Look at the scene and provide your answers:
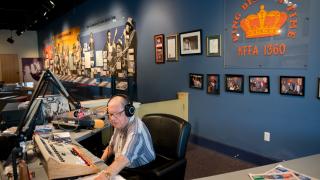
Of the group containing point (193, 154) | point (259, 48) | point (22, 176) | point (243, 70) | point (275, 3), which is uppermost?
point (275, 3)

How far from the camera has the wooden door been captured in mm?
12977

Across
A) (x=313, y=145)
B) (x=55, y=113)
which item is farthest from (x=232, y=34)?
(x=55, y=113)

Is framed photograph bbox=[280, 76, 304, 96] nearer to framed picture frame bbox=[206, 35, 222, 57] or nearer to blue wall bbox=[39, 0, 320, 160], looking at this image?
blue wall bbox=[39, 0, 320, 160]

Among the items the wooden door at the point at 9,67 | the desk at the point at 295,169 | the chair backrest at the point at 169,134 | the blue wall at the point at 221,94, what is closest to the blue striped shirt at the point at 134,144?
the chair backrest at the point at 169,134

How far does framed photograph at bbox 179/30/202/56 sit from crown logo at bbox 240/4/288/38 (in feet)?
2.78

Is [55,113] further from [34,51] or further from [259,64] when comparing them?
[34,51]

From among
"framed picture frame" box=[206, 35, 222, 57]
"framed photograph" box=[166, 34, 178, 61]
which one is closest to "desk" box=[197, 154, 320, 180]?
"framed picture frame" box=[206, 35, 222, 57]

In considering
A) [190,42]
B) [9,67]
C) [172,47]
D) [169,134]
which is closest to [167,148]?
[169,134]

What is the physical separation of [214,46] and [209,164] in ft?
5.49

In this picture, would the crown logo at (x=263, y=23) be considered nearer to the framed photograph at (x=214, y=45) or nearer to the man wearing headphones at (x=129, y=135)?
the framed photograph at (x=214, y=45)

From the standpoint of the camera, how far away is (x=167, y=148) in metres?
2.26

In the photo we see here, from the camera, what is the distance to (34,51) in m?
13.8

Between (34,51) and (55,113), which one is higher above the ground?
(34,51)

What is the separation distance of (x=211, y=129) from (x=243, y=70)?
43.0 inches
